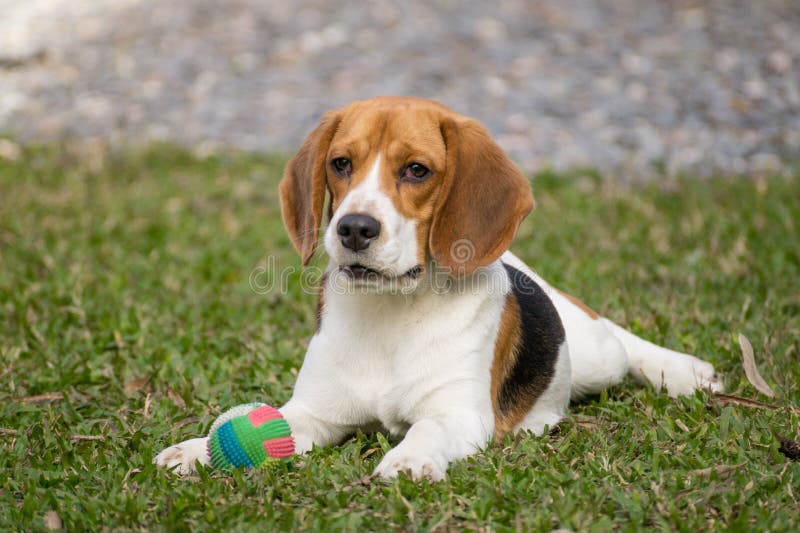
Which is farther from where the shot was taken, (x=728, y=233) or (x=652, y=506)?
(x=728, y=233)

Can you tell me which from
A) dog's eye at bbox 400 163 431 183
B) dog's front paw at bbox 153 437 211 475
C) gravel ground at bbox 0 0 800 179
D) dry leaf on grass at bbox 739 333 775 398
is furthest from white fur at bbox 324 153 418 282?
gravel ground at bbox 0 0 800 179

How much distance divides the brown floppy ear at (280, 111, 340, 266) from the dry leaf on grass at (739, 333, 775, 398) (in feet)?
7.06

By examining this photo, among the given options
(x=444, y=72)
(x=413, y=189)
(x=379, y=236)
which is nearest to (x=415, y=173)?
(x=413, y=189)

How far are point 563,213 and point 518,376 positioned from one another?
456 cm

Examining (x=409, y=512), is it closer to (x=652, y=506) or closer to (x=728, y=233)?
(x=652, y=506)

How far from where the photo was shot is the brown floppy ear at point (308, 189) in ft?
13.4

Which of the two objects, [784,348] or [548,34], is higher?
[784,348]

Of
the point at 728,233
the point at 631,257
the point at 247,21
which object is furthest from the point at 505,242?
the point at 247,21

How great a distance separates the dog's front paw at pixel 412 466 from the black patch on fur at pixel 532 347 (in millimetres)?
733

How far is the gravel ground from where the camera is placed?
11.6 meters

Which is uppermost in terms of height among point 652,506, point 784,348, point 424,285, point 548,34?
point 424,285

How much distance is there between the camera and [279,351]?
5430 mm

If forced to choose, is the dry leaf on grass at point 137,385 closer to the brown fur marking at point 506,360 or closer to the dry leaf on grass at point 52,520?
the dry leaf on grass at point 52,520

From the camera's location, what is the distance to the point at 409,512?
10.7 feet
